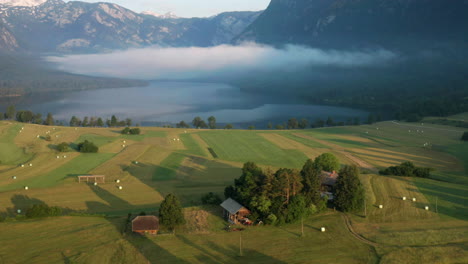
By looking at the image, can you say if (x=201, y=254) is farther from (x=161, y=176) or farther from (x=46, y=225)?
(x=161, y=176)

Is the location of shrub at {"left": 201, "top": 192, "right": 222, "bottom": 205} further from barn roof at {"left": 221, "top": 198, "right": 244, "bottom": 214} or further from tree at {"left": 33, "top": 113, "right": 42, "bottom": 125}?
tree at {"left": 33, "top": 113, "right": 42, "bottom": 125}

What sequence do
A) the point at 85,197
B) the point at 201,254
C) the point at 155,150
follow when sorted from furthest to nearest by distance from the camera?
the point at 155,150
the point at 85,197
the point at 201,254

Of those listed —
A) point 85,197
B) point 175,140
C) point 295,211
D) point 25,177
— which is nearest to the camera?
point 295,211

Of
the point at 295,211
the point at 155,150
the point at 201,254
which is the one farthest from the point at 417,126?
the point at 201,254

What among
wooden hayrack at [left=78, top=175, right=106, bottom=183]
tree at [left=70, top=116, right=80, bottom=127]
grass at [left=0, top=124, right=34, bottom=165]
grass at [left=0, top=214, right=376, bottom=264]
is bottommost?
grass at [left=0, top=214, right=376, bottom=264]

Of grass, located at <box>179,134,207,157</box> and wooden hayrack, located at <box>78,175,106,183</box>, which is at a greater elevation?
grass, located at <box>179,134,207,157</box>

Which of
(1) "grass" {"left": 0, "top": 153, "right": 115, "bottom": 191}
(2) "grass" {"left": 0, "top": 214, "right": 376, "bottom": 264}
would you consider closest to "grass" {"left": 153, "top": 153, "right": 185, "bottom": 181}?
(1) "grass" {"left": 0, "top": 153, "right": 115, "bottom": 191}

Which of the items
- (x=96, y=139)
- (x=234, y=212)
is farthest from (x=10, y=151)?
(x=234, y=212)

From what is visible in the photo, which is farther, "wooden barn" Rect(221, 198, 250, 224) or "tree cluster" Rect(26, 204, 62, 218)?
"tree cluster" Rect(26, 204, 62, 218)
